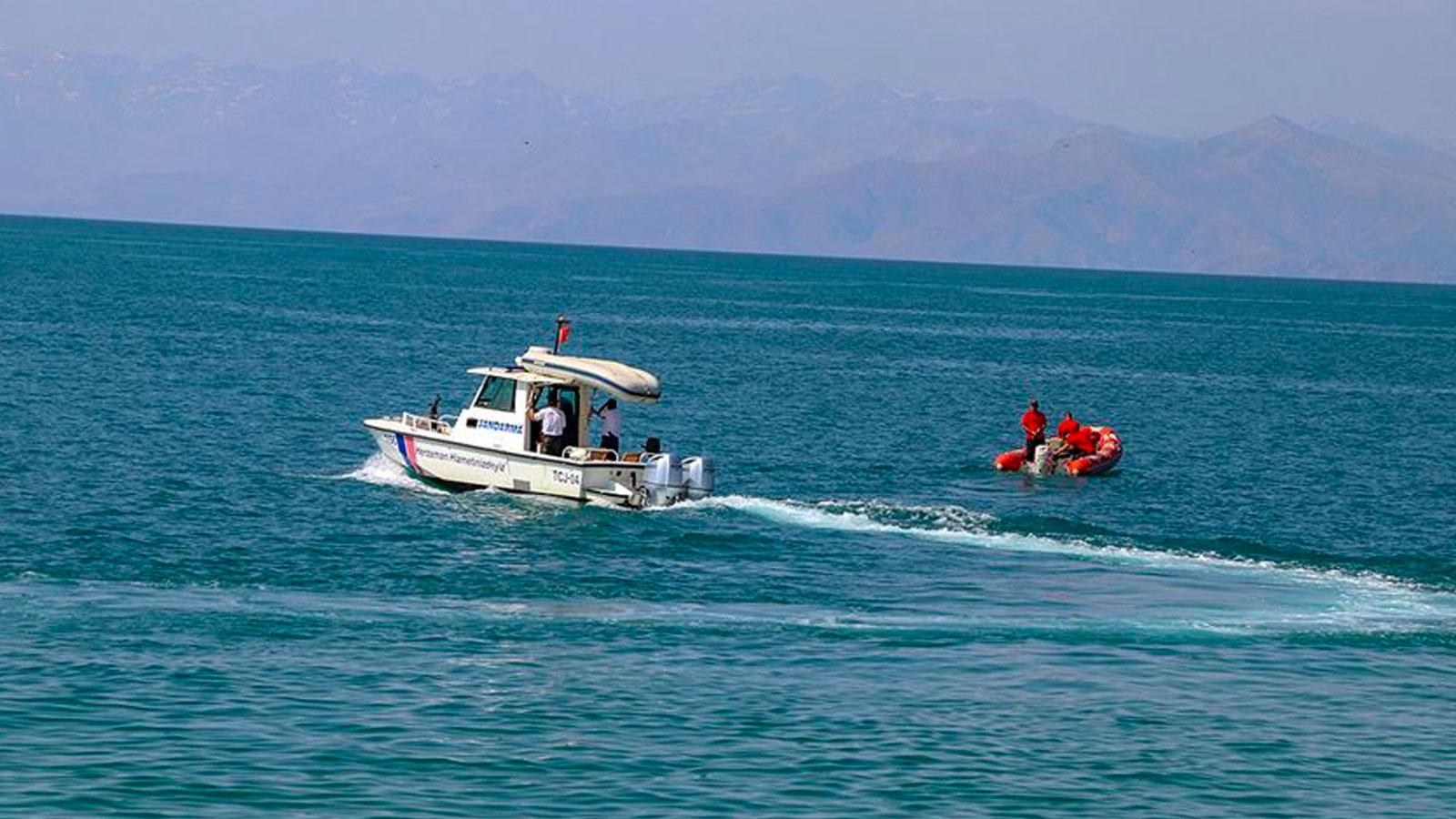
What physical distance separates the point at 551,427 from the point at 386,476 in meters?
6.27

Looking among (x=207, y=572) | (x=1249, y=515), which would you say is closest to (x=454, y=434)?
(x=207, y=572)

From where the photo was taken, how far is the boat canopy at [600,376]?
48750 millimetres

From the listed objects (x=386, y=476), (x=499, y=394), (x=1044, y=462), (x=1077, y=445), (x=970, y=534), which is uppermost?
(x=499, y=394)

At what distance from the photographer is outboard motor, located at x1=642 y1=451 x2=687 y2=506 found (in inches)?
1895

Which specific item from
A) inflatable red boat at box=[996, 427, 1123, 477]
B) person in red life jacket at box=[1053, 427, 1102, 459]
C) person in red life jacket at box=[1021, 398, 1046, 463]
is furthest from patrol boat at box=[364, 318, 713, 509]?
person in red life jacket at box=[1053, 427, 1102, 459]

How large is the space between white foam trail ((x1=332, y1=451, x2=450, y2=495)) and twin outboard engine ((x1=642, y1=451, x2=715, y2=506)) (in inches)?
209

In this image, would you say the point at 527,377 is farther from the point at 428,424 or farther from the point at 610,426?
the point at 428,424

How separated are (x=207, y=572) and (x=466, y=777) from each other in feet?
45.6

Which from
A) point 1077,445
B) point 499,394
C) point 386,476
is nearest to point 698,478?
point 499,394

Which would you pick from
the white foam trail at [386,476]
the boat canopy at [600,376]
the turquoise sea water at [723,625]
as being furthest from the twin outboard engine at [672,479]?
the white foam trail at [386,476]

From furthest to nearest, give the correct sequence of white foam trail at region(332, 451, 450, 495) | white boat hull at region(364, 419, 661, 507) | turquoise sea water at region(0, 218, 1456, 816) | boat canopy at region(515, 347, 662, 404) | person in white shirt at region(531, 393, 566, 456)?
white foam trail at region(332, 451, 450, 495)
boat canopy at region(515, 347, 662, 404)
person in white shirt at region(531, 393, 566, 456)
white boat hull at region(364, 419, 661, 507)
turquoise sea water at region(0, 218, 1456, 816)

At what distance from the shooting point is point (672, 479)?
4844 cm

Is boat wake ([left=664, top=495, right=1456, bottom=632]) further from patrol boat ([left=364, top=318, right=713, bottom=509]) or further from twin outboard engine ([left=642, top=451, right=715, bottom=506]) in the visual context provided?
patrol boat ([left=364, top=318, right=713, bottom=509])

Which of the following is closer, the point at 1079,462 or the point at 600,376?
the point at 600,376
